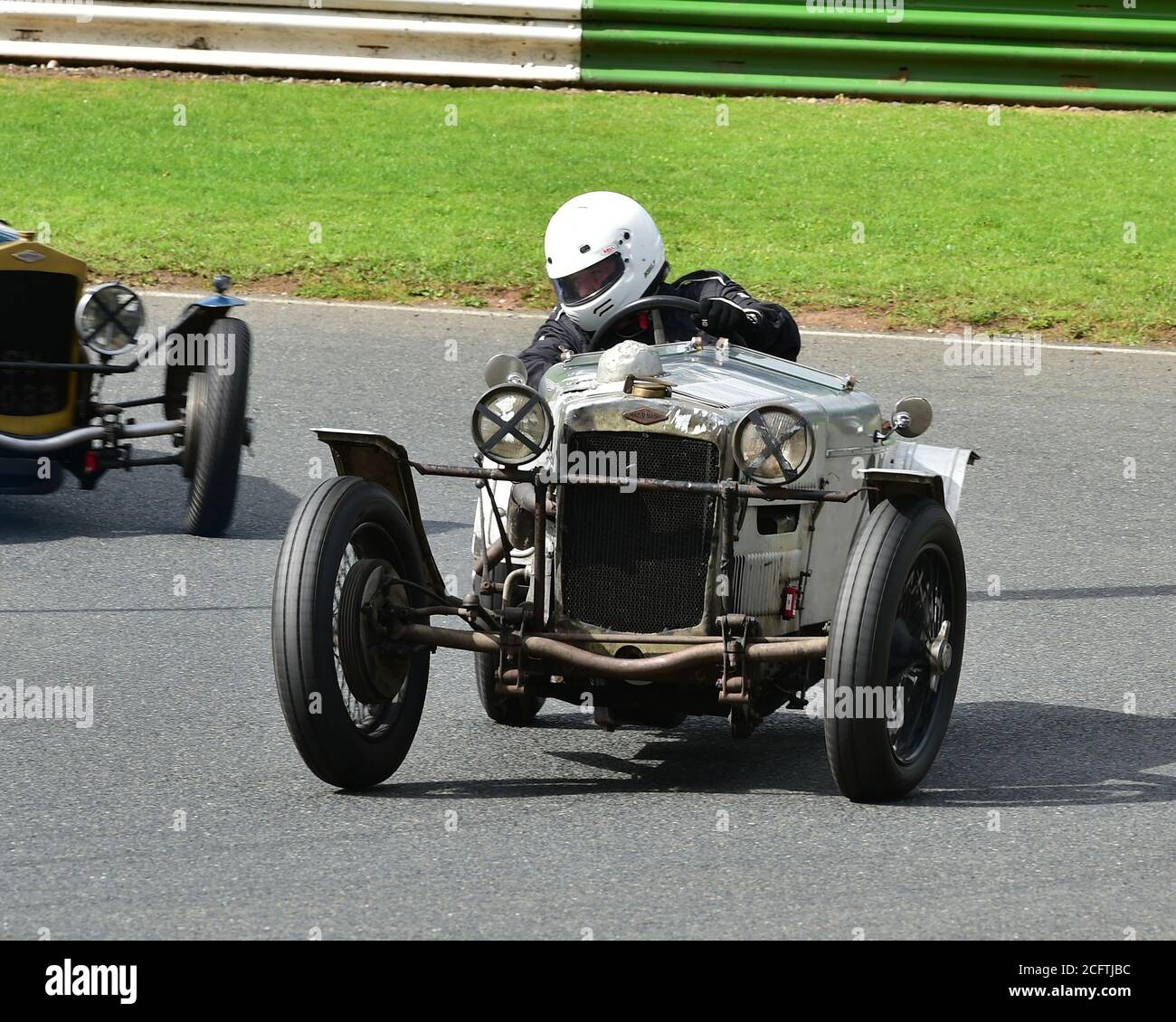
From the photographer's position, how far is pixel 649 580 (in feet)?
18.0

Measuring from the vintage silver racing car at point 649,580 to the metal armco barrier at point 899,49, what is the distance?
10.2 m

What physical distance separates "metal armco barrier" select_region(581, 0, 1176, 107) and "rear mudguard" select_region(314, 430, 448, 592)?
1036 centimetres

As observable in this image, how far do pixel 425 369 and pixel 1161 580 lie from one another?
4.69 metres

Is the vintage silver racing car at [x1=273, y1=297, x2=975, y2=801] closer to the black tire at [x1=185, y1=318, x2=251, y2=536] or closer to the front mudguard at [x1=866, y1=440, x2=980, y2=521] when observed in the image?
the front mudguard at [x1=866, y1=440, x2=980, y2=521]

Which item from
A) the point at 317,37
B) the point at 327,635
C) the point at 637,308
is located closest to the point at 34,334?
the point at 637,308

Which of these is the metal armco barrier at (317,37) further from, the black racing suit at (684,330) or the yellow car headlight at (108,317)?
the black racing suit at (684,330)

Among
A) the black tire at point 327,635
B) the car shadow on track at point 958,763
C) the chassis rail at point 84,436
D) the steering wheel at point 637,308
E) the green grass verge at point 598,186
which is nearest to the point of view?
the black tire at point 327,635

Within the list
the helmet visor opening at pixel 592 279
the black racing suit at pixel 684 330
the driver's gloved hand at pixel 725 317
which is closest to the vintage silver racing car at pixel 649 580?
the driver's gloved hand at pixel 725 317

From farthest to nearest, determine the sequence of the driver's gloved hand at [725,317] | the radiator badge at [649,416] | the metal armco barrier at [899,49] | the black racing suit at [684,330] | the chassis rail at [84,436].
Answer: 1. the metal armco barrier at [899,49]
2. the chassis rail at [84,436]
3. the black racing suit at [684,330]
4. the driver's gloved hand at [725,317]
5. the radiator badge at [649,416]

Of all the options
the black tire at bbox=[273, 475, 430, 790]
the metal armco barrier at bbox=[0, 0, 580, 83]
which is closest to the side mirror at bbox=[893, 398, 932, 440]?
the black tire at bbox=[273, 475, 430, 790]

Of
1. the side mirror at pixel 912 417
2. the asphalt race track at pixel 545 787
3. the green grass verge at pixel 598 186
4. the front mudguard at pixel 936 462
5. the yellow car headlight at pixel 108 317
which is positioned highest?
the green grass verge at pixel 598 186

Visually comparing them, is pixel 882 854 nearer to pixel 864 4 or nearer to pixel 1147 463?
pixel 1147 463

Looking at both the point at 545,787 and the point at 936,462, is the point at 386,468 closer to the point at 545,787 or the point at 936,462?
the point at 545,787

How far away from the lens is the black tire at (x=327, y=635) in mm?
5211
